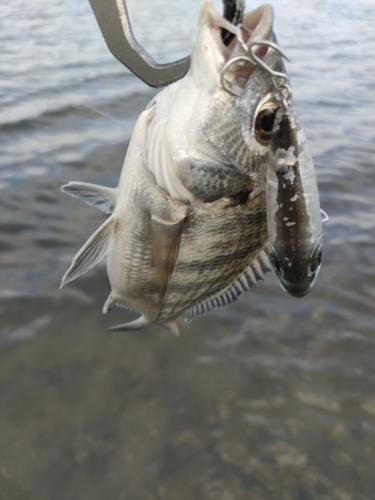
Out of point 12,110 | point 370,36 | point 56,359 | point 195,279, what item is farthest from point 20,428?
point 370,36

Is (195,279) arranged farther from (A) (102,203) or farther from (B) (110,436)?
(B) (110,436)

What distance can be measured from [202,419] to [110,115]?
441 cm

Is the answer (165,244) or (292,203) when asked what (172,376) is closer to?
(165,244)

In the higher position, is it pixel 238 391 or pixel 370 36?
pixel 370 36

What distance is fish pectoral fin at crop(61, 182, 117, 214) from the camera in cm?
214

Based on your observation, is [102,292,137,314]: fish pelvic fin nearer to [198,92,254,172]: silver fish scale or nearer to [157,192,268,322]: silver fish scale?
[157,192,268,322]: silver fish scale

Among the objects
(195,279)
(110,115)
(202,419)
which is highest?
(195,279)

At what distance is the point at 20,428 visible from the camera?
221 centimetres

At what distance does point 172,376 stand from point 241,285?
0.79m

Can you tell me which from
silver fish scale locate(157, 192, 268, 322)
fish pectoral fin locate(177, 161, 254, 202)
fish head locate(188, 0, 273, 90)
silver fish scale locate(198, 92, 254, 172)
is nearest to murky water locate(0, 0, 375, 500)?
silver fish scale locate(157, 192, 268, 322)

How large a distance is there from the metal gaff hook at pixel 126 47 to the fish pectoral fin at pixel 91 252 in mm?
677

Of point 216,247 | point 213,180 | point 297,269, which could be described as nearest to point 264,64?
point 213,180

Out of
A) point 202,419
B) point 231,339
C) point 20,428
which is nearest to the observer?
point 20,428

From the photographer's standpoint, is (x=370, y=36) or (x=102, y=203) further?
(x=370, y=36)
